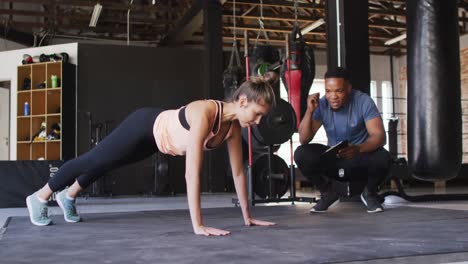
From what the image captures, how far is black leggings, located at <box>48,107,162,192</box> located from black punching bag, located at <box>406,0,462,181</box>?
45.1 inches

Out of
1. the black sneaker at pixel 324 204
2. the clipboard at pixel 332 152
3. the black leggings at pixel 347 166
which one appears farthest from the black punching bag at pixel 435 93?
the black sneaker at pixel 324 204

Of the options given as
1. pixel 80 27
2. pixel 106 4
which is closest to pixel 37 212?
pixel 106 4

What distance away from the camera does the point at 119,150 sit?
2.51m

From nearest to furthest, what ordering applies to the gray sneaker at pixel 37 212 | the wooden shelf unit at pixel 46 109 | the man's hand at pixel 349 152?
1. the gray sneaker at pixel 37 212
2. the man's hand at pixel 349 152
3. the wooden shelf unit at pixel 46 109

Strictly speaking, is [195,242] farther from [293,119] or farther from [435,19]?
[293,119]

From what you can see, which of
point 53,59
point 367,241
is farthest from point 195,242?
point 53,59

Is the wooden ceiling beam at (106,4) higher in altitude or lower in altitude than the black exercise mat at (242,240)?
higher

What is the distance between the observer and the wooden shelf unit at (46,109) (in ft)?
25.5

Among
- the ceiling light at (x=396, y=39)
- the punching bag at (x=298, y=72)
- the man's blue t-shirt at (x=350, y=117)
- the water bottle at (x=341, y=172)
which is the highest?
the ceiling light at (x=396, y=39)

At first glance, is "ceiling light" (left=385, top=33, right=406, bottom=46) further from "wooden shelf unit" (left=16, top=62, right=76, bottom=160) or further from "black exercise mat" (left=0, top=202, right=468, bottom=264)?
"black exercise mat" (left=0, top=202, right=468, bottom=264)

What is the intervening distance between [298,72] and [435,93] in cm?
238

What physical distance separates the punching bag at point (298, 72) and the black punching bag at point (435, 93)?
217 centimetres

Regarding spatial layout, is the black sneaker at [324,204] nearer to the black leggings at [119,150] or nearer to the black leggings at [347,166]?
the black leggings at [347,166]

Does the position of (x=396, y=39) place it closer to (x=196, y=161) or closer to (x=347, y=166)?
(x=347, y=166)
